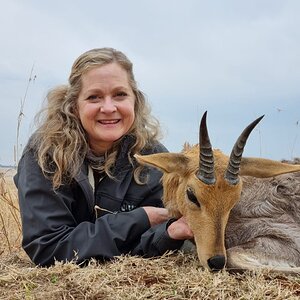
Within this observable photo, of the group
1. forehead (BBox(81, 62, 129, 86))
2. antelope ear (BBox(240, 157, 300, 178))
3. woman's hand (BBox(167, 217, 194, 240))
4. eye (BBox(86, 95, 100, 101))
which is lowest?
woman's hand (BBox(167, 217, 194, 240))

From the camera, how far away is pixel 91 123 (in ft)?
20.8

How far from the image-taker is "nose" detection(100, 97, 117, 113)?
627cm

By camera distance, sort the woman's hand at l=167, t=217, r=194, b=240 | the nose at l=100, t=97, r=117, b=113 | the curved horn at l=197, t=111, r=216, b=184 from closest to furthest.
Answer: the curved horn at l=197, t=111, r=216, b=184
the woman's hand at l=167, t=217, r=194, b=240
the nose at l=100, t=97, r=117, b=113

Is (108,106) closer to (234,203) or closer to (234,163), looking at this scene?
(234,163)

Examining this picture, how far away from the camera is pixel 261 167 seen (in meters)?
5.61

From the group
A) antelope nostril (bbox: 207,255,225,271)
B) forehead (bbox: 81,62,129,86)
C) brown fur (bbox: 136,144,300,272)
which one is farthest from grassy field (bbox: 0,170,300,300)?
forehead (bbox: 81,62,129,86)

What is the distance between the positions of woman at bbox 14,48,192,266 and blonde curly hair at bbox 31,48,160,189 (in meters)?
0.01

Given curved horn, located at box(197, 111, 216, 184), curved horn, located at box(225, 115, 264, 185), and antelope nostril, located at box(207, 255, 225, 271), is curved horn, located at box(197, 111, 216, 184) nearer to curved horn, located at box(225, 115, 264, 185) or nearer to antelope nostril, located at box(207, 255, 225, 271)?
curved horn, located at box(225, 115, 264, 185)

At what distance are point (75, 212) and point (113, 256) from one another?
890mm

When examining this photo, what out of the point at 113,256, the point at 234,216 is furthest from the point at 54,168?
the point at 234,216

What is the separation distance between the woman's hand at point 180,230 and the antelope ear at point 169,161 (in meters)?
0.49

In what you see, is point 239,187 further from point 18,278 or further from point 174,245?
point 18,278

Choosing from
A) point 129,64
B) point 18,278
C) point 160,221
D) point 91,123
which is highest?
point 129,64

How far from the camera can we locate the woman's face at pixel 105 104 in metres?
6.32
